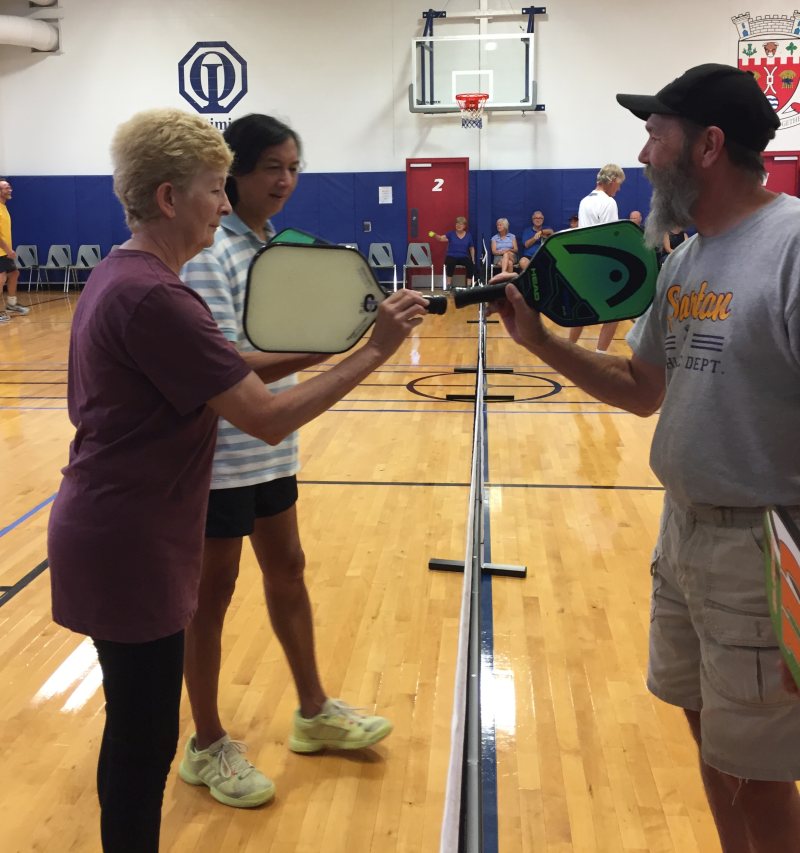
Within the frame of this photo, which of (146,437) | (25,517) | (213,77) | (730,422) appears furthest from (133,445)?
(213,77)

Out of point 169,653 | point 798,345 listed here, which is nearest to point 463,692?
point 169,653

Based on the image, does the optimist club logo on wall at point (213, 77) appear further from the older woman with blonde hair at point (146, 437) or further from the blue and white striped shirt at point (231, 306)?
the older woman with blonde hair at point (146, 437)

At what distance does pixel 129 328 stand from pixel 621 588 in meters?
2.85

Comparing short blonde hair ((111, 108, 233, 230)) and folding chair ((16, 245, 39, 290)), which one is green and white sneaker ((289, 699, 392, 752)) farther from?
folding chair ((16, 245, 39, 290))

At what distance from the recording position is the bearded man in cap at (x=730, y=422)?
1.68 meters

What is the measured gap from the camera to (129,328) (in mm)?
1603

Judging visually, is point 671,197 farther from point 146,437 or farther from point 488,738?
point 488,738

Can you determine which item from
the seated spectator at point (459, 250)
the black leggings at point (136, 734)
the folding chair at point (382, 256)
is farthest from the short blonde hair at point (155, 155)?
the folding chair at point (382, 256)

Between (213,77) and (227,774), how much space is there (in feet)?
51.4

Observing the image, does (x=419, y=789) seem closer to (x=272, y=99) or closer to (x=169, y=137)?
(x=169, y=137)

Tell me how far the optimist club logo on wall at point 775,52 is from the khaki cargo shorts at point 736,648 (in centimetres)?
1527

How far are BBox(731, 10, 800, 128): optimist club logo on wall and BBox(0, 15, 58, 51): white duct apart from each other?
12116 millimetres

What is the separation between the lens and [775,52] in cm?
1507

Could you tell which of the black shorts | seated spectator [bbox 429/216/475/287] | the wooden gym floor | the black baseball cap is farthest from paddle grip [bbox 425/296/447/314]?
seated spectator [bbox 429/216/475/287]
